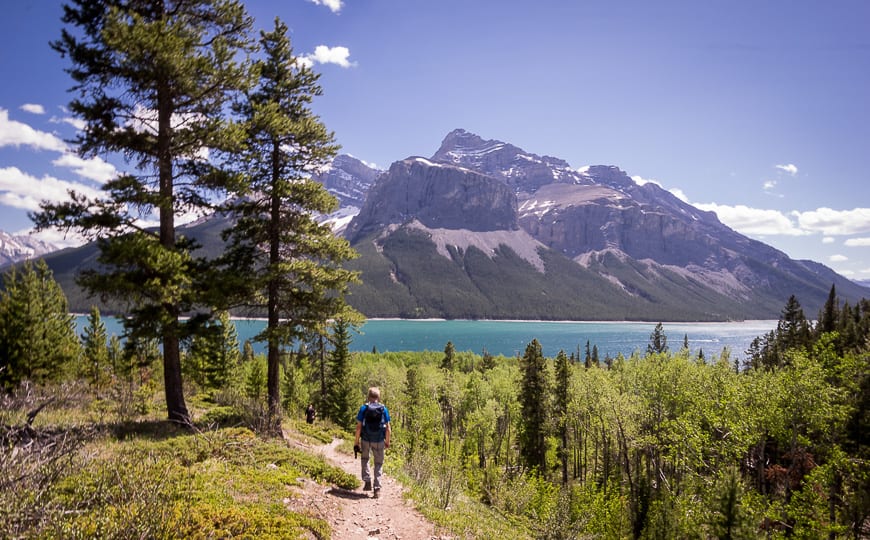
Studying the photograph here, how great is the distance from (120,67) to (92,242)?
482 cm

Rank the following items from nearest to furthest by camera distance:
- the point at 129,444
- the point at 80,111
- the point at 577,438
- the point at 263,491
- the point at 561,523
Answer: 1. the point at 263,491
2. the point at 129,444
3. the point at 80,111
4. the point at 561,523
5. the point at 577,438

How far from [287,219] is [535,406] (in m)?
32.7

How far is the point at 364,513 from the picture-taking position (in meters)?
9.11

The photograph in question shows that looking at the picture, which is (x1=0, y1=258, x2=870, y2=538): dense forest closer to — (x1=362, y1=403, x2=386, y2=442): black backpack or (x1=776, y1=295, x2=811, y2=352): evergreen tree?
(x1=776, y1=295, x2=811, y2=352): evergreen tree

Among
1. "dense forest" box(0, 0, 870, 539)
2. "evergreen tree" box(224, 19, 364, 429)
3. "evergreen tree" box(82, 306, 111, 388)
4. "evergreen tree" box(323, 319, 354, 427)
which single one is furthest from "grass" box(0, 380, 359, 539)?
"evergreen tree" box(82, 306, 111, 388)

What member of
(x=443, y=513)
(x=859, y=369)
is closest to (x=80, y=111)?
(x=443, y=513)

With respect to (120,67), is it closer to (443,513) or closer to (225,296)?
(225,296)

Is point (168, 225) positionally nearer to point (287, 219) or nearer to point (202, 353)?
point (287, 219)

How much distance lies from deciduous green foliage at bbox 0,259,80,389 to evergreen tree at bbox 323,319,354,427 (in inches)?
775

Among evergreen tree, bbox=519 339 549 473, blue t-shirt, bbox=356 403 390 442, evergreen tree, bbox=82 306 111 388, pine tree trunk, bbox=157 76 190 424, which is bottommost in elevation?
evergreen tree, bbox=519 339 549 473

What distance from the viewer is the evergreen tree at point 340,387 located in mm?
38344

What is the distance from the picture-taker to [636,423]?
31.1 metres

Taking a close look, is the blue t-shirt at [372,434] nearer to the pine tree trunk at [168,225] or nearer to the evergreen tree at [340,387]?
the pine tree trunk at [168,225]

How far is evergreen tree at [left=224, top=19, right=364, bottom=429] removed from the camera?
14.0 m
